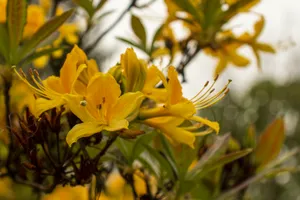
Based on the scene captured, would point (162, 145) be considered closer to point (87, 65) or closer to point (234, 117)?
point (87, 65)

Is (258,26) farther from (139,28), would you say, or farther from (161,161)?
(161,161)

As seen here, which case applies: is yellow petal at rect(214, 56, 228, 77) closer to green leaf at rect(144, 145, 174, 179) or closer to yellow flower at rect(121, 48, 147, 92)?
green leaf at rect(144, 145, 174, 179)

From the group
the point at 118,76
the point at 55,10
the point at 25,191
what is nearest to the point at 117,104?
the point at 118,76

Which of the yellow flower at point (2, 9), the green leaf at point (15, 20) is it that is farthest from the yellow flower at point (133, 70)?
the yellow flower at point (2, 9)

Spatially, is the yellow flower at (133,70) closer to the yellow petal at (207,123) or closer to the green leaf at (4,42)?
the yellow petal at (207,123)

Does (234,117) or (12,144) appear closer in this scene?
(12,144)

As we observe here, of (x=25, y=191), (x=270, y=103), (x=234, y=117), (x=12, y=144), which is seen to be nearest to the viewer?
(x=12, y=144)
